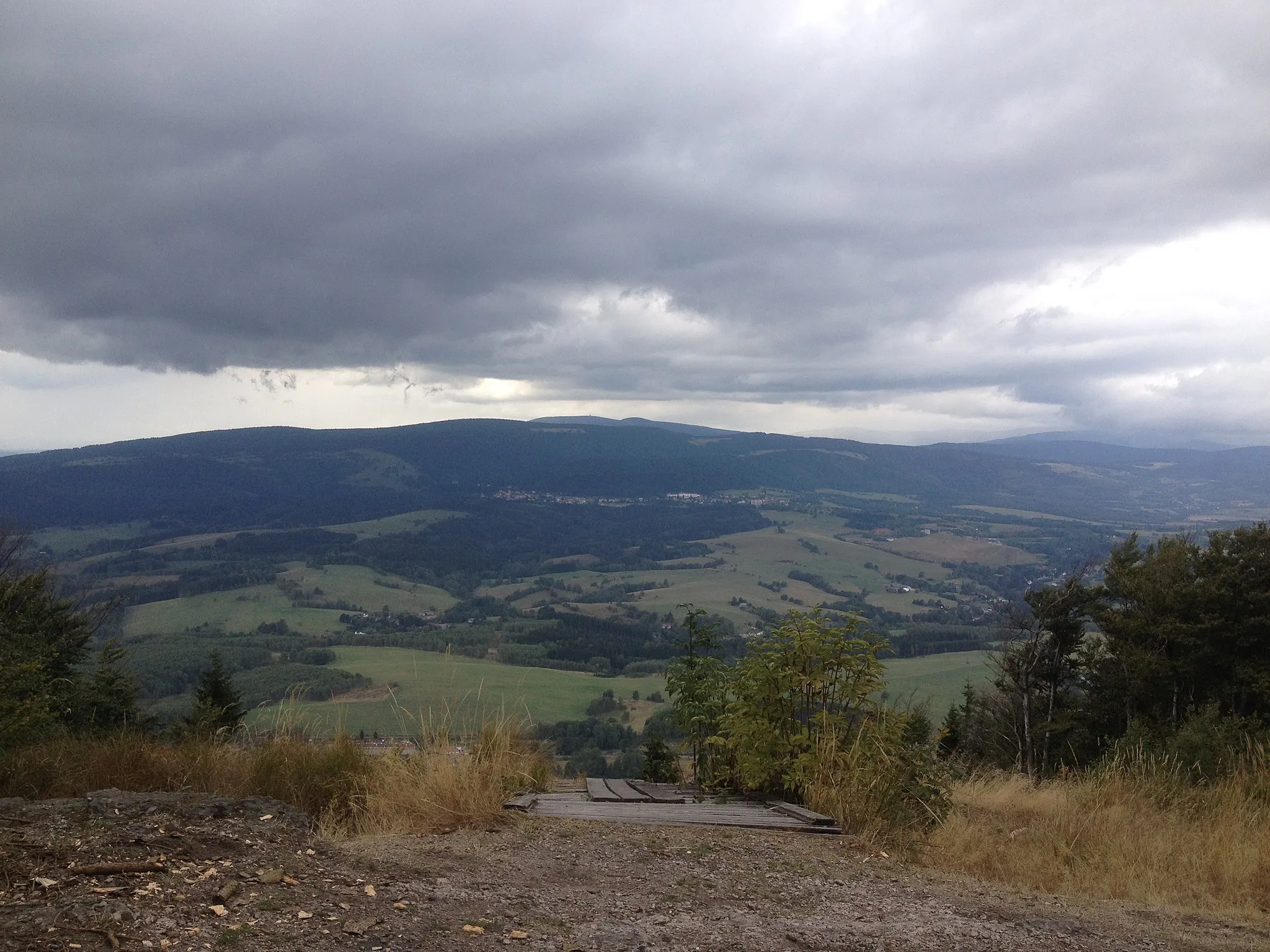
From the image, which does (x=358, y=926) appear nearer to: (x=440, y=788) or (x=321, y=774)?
(x=440, y=788)

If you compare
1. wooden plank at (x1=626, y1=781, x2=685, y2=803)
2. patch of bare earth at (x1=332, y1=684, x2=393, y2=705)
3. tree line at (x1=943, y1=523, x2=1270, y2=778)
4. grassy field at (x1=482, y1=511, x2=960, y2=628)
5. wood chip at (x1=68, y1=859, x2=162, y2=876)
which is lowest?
grassy field at (x1=482, y1=511, x2=960, y2=628)

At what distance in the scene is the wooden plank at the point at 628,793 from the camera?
680 cm

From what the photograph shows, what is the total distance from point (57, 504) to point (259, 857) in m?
180

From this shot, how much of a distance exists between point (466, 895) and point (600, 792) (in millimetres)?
2907

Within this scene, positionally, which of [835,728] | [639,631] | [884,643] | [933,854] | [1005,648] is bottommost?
[639,631]

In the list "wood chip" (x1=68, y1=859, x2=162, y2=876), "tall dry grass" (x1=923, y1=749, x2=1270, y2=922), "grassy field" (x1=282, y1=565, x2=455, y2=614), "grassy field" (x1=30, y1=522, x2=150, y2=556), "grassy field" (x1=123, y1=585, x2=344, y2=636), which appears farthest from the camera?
"grassy field" (x1=30, y1=522, x2=150, y2=556)

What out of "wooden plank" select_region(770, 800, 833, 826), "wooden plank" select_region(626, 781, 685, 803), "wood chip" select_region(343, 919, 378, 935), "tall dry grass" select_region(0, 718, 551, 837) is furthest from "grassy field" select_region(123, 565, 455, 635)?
"wood chip" select_region(343, 919, 378, 935)

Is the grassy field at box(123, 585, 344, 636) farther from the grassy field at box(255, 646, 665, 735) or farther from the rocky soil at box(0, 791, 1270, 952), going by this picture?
the rocky soil at box(0, 791, 1270, 952)

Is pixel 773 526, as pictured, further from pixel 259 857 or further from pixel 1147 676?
pixel 259 857

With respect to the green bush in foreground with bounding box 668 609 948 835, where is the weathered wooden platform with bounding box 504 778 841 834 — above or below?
below

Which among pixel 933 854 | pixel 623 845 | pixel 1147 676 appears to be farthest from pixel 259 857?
pixel 1147 676

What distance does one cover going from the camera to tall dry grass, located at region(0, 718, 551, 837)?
5.77 m

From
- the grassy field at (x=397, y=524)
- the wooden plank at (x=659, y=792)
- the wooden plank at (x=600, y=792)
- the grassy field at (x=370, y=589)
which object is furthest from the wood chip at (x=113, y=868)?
the grassy field at (x=397, y=524)

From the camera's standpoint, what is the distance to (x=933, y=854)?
5.76 m
